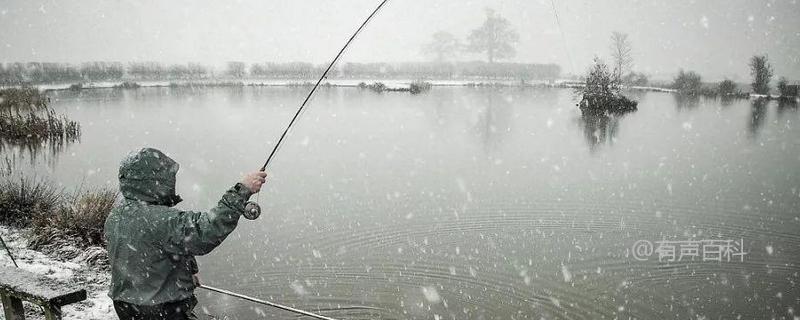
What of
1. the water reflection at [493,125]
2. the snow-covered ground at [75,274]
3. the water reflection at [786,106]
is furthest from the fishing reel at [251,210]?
the water reflection at [786,106]

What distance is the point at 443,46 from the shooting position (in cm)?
8975

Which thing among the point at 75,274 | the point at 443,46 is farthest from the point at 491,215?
the point at 443,46

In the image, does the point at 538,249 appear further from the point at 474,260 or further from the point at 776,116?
the point at 776,116

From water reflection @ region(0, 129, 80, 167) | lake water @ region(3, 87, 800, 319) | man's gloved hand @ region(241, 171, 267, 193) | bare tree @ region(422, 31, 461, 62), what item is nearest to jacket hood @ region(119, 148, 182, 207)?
man's gloved hand @ region(241, 171, 267, 193)

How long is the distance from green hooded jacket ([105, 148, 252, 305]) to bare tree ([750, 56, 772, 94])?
137ft

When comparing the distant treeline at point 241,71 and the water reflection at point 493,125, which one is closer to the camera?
the water reflection at point 493,125

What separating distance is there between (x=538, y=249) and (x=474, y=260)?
1.01 meters

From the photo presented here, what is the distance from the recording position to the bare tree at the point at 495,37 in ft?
268

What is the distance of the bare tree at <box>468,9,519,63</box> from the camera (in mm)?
81812

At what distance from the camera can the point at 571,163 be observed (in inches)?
523

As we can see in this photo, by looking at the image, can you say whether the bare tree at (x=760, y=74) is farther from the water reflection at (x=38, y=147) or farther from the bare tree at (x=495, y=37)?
the bare tree at (x=495, y=37)

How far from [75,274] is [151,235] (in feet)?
13.6

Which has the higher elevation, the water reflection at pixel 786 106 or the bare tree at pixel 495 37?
the bare tree at pixel 495 37

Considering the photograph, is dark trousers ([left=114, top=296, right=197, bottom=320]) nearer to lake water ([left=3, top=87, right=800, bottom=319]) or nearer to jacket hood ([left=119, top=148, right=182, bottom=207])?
jacket hood ([left=119, top=148, right=182, bottom=207])
